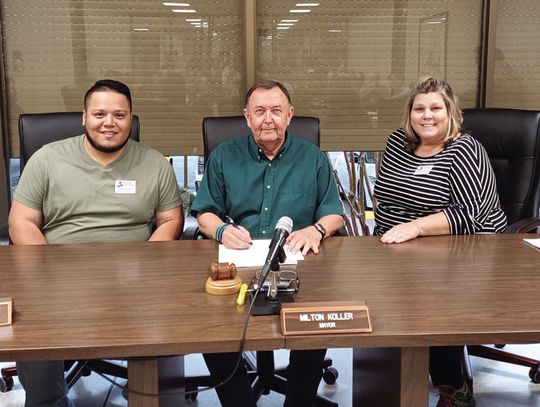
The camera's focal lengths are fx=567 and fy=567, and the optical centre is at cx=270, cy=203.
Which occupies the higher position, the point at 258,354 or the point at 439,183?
the point at 439,183

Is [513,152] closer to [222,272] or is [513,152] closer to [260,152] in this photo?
[260,152]

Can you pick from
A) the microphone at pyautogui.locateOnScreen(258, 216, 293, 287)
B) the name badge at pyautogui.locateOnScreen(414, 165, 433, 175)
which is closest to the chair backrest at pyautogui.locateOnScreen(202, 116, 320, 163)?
the name badge at pyautogui.locateOnScreen(414, 165, 433, 175)

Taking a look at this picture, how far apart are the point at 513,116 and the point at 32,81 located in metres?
2.63

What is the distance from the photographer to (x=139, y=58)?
337 cm

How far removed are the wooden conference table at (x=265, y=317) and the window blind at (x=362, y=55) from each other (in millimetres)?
1786

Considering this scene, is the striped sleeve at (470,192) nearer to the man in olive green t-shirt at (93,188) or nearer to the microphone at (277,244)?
Result: the microphone at (277,244)

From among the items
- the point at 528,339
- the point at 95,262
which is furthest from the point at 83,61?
the point at 528,339

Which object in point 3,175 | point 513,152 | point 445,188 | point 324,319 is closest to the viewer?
point 324,319

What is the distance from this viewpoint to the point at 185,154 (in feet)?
11.4

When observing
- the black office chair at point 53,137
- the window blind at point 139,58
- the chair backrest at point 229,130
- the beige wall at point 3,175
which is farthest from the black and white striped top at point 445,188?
the beige wall at point 3,175

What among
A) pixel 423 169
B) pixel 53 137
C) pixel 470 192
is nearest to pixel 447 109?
pixel 423 169

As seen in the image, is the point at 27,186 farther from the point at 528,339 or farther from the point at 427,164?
the point at 528,339

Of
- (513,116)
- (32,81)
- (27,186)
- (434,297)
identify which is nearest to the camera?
(434,297)

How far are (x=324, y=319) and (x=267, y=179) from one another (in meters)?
1.06
